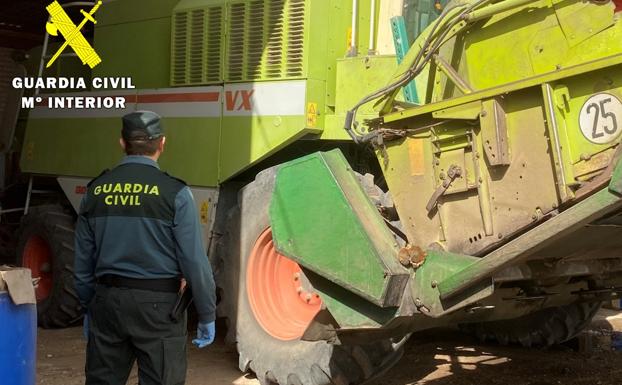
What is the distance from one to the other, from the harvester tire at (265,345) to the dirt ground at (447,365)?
31 centimetres

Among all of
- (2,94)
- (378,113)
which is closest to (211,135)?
(378,113)

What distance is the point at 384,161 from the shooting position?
4.63 m

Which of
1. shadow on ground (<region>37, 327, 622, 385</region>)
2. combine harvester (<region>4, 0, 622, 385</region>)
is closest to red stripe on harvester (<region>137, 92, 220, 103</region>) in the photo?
combine harvester (<region>4, 0, 622, 385</region>)

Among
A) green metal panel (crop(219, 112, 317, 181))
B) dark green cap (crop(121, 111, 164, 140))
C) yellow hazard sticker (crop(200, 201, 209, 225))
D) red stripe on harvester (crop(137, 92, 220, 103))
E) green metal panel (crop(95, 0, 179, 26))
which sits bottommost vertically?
yellow hazard sticker (crop(200, 201, 209, 225))

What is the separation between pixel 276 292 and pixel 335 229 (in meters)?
1.41

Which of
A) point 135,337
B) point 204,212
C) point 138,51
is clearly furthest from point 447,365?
point 138,51

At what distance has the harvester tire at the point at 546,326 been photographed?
236 inches

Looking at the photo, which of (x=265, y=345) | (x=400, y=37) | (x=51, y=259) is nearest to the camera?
(x=400, y=37)

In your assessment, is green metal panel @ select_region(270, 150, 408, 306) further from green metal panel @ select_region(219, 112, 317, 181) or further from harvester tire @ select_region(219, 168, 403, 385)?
green metal panel @ select_region(219, 112, 317, 181)

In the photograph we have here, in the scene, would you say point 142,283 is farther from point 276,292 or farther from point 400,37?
point 400,37

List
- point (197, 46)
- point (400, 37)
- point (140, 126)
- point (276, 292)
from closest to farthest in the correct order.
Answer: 1. point (140, 126)
2. point (400, 37)
3. point (276, 292)
4. point (197, 46)

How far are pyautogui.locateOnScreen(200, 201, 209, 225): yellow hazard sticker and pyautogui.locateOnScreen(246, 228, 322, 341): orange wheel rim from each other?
0.64 m

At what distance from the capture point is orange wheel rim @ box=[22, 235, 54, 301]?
7895mm

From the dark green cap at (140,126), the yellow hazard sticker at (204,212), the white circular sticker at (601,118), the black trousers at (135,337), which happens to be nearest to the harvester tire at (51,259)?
the yellow hazard sticker at (204,212)
